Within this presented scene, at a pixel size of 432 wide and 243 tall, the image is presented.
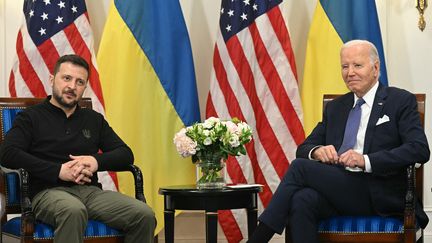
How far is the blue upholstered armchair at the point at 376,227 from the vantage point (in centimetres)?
392

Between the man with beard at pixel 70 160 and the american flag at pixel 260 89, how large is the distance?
125 cm

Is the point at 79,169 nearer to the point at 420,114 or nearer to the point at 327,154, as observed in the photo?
the point at 327,154

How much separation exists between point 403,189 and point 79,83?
74.0 inches

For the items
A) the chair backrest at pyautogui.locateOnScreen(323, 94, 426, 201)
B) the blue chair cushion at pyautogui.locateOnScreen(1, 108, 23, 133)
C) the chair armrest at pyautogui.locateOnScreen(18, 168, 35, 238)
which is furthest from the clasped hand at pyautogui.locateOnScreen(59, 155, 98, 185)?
the chair backrest at pyautogui.locateOnScreen(323, 94, 426, 201)

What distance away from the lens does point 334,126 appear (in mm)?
4410

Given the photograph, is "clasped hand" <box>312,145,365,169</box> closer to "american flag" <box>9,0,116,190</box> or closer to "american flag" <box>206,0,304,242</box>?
"american flag" <box>206,0,304,242</box>

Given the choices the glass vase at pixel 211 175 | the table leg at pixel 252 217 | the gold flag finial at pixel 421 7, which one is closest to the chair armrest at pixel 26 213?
the glass vase at pixel 211 175

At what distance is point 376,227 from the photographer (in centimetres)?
397

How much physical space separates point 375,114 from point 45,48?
238 centimetres

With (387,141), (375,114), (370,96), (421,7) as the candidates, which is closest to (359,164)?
(387,141)

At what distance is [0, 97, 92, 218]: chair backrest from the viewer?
4348mm

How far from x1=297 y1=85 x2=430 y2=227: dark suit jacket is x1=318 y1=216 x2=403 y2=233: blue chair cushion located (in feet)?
0.25

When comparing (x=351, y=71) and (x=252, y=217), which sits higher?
(x=351, y=71)

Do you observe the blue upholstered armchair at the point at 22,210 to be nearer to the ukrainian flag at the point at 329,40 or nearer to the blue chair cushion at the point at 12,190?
the blue chair cushion at the point at 12,190
